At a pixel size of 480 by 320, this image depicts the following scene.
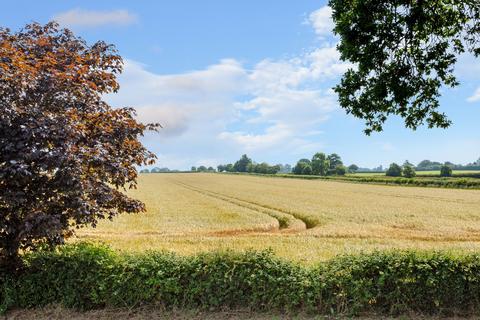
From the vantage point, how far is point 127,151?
10.5 metres

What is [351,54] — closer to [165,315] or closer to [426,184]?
[165,315]

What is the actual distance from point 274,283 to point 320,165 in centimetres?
15410

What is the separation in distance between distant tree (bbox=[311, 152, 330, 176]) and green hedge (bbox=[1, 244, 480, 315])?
493 feet

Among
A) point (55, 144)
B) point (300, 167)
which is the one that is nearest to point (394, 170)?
point (300, 167)

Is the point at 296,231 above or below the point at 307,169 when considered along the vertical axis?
below

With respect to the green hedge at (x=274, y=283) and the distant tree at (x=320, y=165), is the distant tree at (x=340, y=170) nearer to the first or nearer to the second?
the distant tree at (x=320, y=165)

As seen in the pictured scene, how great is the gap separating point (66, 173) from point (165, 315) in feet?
12.2

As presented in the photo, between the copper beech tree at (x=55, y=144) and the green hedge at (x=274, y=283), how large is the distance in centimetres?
145

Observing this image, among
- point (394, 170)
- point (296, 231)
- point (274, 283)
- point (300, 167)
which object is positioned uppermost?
point (300, 167)

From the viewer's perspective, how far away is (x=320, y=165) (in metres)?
160

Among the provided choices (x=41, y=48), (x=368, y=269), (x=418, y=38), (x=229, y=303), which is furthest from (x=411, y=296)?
(x=41, y=48)

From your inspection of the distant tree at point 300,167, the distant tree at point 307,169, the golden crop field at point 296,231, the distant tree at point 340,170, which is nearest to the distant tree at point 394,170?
the distant tree at point 340,170

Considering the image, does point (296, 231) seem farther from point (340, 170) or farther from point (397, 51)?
point (340, 170)

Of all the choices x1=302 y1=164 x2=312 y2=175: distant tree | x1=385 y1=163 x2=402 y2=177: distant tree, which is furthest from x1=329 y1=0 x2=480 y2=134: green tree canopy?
x1=302 y1=164 x2=312 y2=175: distant tree
